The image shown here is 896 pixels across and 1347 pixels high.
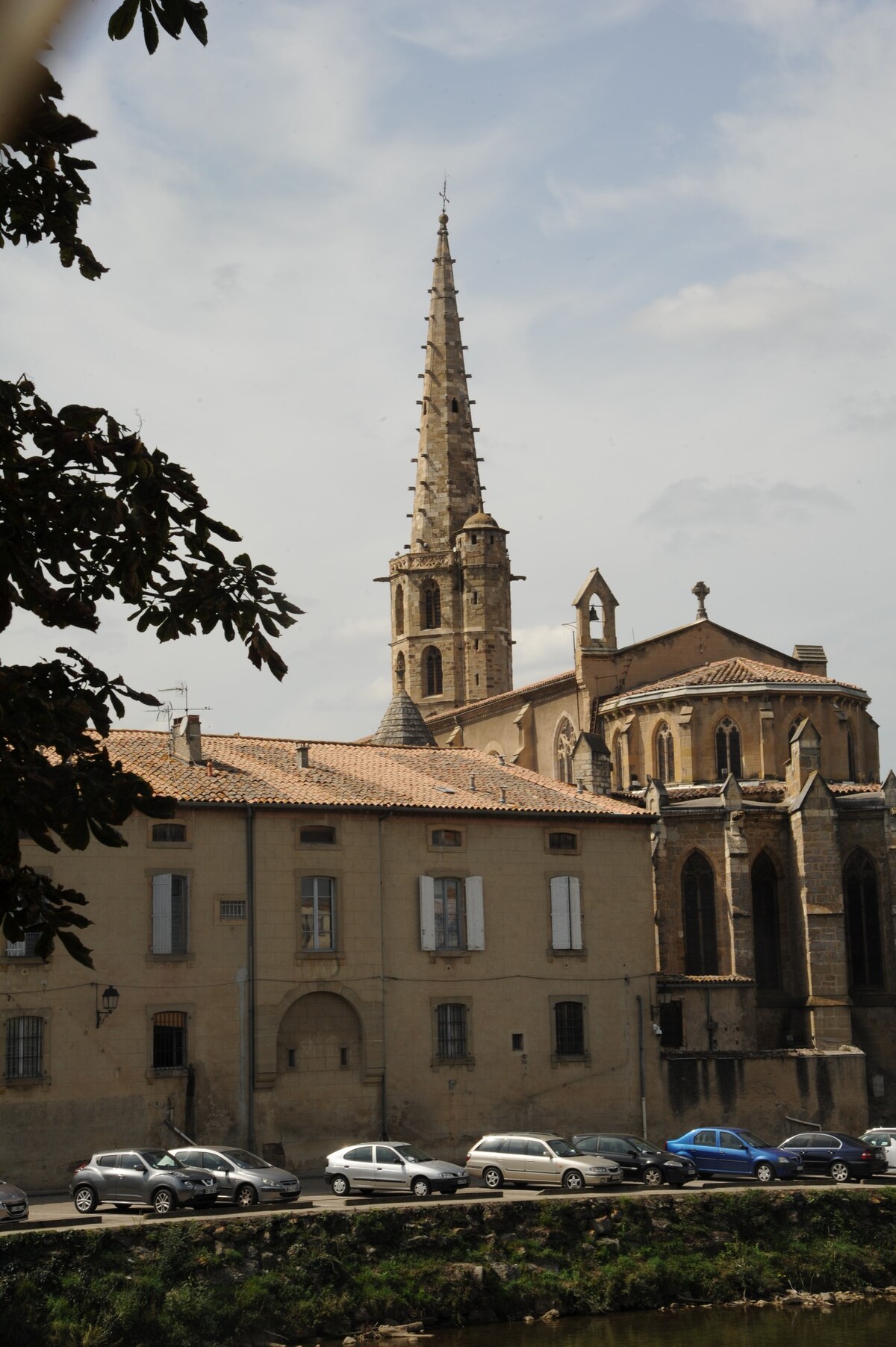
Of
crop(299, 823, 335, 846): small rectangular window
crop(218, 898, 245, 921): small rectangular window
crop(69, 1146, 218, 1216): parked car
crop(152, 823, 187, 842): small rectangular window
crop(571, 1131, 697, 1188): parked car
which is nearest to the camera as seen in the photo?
crop(69, 1146, 218, 1216): parked car

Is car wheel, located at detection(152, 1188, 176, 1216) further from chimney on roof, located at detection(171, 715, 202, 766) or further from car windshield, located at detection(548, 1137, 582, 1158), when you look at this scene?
chimney on roof, located at detection(171, 715, 202, 766)

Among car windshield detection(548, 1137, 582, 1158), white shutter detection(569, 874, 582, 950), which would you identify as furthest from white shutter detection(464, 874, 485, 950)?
car windshield detection(548, 1137, 582, 1158)

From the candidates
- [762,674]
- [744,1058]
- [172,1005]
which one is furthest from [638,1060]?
[762,674]

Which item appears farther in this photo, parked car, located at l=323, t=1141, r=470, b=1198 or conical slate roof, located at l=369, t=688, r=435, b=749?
conical slate roof, located at l=369, t=688, r=435, b=749

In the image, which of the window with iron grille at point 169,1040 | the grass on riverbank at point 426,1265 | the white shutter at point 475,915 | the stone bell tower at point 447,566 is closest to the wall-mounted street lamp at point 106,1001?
the window with iron grille at point 169,1040

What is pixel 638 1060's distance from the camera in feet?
129

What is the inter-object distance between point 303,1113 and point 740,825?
1850cm

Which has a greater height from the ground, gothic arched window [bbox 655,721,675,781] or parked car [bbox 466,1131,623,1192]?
gothic arched window [bbox 655,721,675,781]

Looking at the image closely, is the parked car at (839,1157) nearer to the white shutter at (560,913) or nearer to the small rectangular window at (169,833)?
the white shutter at (560,913)

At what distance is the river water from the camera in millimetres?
26062

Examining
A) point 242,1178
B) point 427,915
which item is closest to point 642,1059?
point 427,915

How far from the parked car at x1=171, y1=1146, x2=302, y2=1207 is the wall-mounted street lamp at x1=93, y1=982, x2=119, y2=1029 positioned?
15.2 feet

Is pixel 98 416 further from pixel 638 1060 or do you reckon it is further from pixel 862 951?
pixel 862 951

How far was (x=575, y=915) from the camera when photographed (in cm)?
3919
